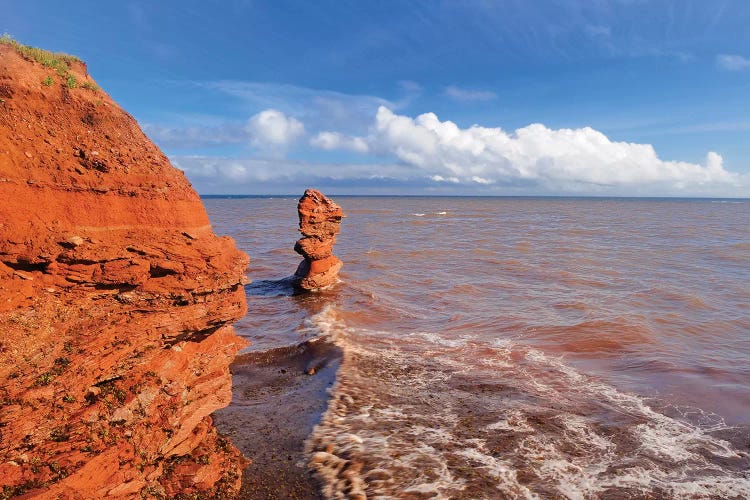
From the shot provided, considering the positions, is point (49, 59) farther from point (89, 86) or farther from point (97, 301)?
point (97, 301)

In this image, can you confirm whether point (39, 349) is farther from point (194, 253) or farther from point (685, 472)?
point (685, 472)

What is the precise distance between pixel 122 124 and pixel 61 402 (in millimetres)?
4521

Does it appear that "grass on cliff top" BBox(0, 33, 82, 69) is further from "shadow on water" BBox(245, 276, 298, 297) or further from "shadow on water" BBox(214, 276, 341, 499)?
"shadow on water" BBox(245, 276, 298, 297)

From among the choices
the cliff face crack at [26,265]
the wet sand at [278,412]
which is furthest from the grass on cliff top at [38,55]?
the wet sand at [278,412]

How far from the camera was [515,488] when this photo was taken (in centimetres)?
863

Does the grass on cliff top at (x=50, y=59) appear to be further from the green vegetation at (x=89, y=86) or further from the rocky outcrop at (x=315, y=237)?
the rocky outcrop at (x=315, y=237)

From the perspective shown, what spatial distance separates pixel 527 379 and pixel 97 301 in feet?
40.1

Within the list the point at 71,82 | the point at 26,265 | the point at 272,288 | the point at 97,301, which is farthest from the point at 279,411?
the point at 272,288

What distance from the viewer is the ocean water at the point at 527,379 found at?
360 inches

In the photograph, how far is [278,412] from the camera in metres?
11.2

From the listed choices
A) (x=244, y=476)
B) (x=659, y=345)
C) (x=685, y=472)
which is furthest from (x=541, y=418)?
(x=659, y=345)

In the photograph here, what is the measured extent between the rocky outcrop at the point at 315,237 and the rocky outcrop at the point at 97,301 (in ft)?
55.3

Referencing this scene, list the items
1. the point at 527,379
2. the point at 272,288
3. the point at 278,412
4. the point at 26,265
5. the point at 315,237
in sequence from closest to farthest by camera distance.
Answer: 1. the point at 26,265
2. the point at 278,412
3. the point at 527,379
4. the point at 315,237
5. the point at 272,288

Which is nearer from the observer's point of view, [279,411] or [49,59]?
[49,59]
